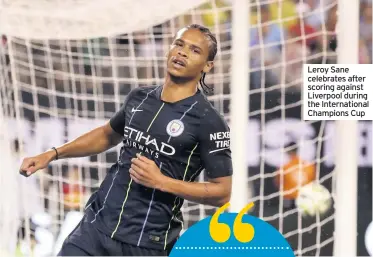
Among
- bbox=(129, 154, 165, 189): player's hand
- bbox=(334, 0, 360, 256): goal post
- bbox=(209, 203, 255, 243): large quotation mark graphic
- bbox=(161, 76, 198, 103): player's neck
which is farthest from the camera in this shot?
bbox=(334, 0, 360, 256): goal post

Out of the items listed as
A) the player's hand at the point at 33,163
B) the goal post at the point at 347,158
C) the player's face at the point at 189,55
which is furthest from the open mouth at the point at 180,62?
the goal post at the point at 347,158

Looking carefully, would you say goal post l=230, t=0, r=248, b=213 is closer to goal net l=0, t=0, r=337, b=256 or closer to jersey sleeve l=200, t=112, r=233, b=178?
goal net l=0, t=0, r=337, b=256

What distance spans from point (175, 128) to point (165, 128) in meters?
0.03

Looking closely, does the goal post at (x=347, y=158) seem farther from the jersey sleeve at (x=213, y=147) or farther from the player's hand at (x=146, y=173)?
the player's hand at (x=146, y=173)

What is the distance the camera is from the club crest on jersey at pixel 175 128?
1710 millimetres

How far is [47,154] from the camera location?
180 centimetres

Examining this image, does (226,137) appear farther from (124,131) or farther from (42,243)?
(42,243)

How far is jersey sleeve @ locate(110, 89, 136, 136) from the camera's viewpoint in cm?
181

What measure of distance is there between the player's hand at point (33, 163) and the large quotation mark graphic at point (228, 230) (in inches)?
20.2

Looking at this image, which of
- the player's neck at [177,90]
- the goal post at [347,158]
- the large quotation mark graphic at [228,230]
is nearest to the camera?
the player's neck at [177,90]

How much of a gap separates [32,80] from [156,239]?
821 mm

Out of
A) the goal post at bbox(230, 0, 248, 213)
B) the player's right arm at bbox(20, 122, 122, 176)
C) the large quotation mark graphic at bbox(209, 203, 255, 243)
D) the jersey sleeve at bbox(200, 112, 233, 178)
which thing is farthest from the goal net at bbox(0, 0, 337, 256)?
the jersey sleeve at bbox(200, 112, 233, 178)

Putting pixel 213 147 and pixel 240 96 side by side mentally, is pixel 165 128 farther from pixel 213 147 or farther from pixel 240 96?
pixel 240 96

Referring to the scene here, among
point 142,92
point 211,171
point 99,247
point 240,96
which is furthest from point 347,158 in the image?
point 99,247
